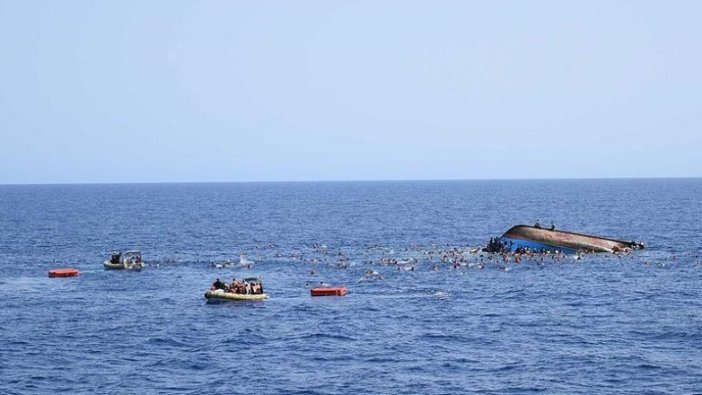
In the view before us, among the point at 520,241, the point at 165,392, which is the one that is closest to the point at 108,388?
the point at 165,392

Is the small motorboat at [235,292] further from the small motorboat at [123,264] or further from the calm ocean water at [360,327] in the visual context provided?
the small motorboat at [123,264]

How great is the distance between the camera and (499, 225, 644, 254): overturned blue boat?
124 meters

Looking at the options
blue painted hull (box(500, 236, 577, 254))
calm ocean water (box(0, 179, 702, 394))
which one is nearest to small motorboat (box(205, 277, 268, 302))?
calm ocean water (box(0, 179, 702, 394))

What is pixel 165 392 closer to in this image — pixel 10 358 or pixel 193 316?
pixel 10 358

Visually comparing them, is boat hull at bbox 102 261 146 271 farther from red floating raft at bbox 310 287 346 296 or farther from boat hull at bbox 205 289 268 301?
red floating raft at bbox 310 287 346 296

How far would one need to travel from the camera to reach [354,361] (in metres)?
61.6

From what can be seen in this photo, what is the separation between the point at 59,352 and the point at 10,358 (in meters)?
3.18

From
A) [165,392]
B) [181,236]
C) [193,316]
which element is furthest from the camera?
[181,236]

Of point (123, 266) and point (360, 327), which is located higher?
point (123, 266)

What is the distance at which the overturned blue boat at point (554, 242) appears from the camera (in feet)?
406

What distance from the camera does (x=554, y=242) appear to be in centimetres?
12438

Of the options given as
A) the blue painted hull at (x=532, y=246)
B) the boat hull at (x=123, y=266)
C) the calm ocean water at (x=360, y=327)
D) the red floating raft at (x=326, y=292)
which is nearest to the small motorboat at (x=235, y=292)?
the calm ocean water at (x=360, y=327)

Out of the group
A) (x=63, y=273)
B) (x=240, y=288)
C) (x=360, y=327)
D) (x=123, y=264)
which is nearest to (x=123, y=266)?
(x=123, y=264)

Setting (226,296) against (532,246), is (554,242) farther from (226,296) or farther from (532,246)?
(226,296)
